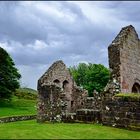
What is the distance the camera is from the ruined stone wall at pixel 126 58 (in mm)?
25720

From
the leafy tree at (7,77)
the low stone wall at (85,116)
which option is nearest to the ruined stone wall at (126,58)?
the low stone wall at (85,116)

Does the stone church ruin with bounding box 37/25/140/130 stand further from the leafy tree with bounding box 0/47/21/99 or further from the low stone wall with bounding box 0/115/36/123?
the leafy tree with bounding box 0/47/21/99

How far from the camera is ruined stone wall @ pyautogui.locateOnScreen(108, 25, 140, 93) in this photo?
2572 centimetres

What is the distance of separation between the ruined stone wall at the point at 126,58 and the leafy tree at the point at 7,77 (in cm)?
3376

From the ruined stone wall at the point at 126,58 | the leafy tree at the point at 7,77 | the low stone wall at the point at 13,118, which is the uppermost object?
the leafy tree at the point at 7,77

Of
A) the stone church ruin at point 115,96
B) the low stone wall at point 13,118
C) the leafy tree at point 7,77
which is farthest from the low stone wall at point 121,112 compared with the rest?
the leafy tree at point 7,77

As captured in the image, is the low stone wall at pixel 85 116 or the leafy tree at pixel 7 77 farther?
the leafy tree at pixel 7 77

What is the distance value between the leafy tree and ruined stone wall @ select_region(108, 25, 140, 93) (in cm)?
3376

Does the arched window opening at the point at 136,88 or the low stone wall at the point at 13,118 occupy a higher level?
the arched window opening at the point at 136,88

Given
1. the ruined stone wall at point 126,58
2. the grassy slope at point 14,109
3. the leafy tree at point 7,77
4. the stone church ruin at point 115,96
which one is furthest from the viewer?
the leafy tree at point 7,77

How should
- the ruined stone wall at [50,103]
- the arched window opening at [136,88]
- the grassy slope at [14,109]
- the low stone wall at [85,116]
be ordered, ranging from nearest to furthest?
the low stone wall at [85,116] → the ruined stone wall at [50,103] → the arched window opening at [136,88] → the grassy slope at [14,109]

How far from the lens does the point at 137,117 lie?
67.4ft

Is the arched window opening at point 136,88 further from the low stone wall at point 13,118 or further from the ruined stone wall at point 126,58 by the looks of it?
the low stone wall at point 13,118

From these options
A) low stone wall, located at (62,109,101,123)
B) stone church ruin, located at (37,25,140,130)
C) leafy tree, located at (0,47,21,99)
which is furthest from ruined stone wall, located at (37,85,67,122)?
leafy tree, located at (0,47,21,99)
